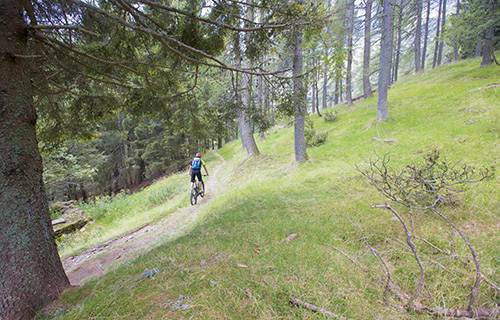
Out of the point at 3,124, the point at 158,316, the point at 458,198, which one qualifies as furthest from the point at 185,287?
the point at 458,198

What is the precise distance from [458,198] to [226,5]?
227 inches

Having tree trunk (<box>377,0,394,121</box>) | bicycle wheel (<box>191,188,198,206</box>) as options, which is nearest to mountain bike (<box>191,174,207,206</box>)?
bicycle wheel (<box>191,188,198,206</box>)

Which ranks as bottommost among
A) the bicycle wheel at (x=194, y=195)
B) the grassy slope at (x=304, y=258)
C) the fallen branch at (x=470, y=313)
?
the bicycle wheel at (x=194, y=195)

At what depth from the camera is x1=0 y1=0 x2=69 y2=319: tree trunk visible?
2287 millimetres

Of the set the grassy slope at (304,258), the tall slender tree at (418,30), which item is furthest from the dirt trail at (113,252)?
the tall slender tree at (418,30)

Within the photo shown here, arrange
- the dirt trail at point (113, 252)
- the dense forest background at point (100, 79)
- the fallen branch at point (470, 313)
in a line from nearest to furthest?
1. the fallen branch at point (470, 313)
2. the dense forest background at point (100, 79)
3. the dirt trail at point (113, 252)

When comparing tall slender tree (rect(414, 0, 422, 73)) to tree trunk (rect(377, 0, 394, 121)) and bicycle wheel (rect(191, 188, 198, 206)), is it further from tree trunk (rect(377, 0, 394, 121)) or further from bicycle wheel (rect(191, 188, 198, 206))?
bicycle wheel (rect(191, 188, 198, 206))

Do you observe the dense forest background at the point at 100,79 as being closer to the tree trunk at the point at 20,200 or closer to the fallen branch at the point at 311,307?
the tree trunk at the point at 20,200

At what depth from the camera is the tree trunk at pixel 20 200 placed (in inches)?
90.0

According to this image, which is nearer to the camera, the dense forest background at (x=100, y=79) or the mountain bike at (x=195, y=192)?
the dense forest background at (x=100, y=79)

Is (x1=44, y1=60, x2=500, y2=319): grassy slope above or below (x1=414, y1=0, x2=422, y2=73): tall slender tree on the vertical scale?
below

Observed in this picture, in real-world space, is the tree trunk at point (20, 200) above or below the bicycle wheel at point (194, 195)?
above

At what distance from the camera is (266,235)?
357 centimetres

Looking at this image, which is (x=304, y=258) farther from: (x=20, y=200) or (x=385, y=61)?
(x=385, y=61)
